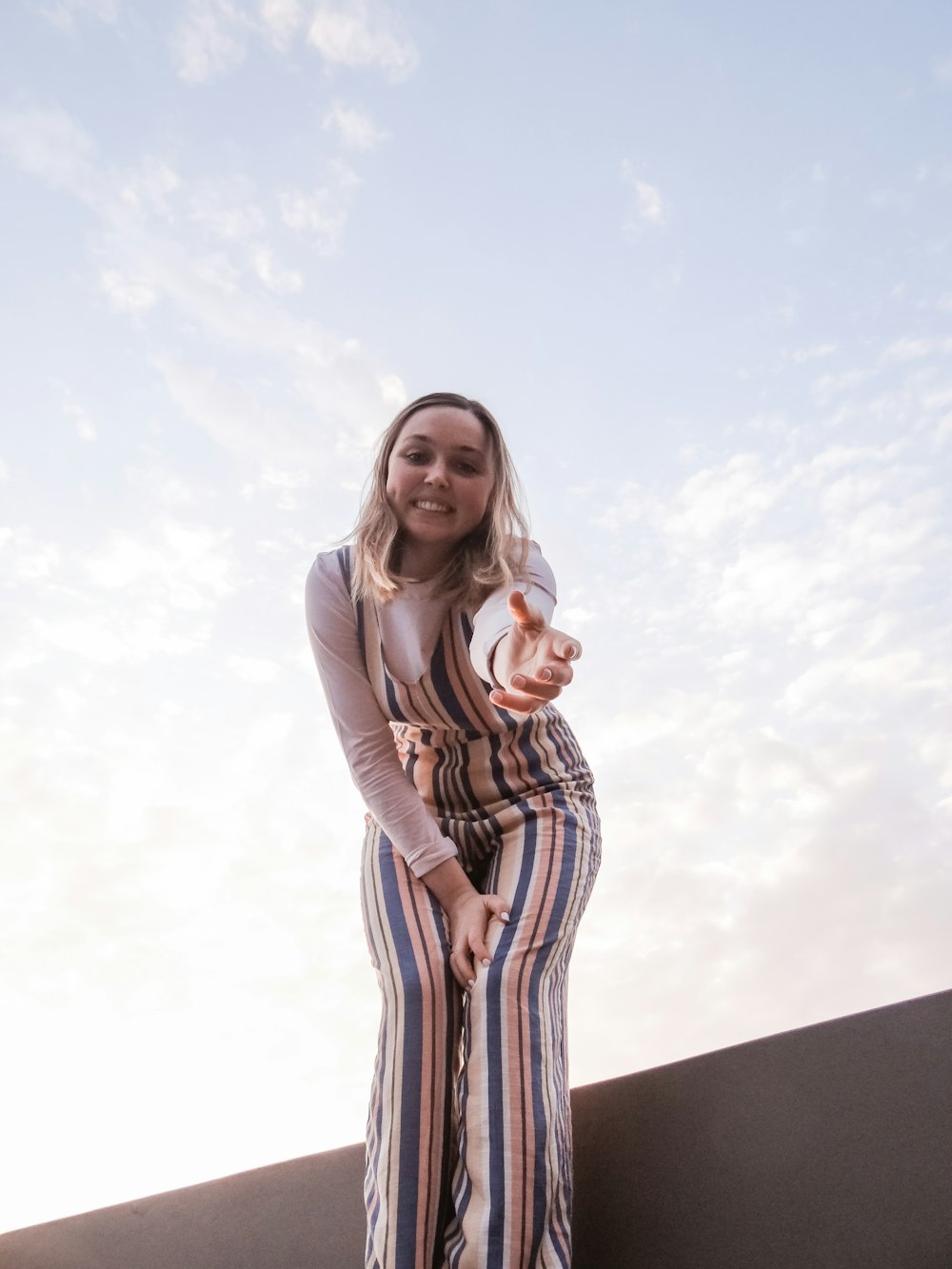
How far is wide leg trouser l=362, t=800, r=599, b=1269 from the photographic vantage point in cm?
104

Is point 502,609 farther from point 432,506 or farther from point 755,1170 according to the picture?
point 755,1170

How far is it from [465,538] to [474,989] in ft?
2.30

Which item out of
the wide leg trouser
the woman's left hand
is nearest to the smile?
the woman's left hand

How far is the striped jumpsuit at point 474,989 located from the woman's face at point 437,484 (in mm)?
118

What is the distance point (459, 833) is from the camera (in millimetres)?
1414

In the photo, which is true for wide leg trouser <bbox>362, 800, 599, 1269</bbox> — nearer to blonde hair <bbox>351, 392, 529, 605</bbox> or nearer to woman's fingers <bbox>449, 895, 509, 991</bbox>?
woman's fingers <bbox>449, 895, 509, 991</bbox>

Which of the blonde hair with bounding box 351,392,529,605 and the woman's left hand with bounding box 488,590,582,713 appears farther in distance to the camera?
the blonde hair with bounding box 351,392,529,605

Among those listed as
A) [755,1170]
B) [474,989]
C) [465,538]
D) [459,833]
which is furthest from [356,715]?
[755,1170]

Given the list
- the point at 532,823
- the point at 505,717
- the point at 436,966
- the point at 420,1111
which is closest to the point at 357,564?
the point at 505,717

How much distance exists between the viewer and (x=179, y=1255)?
1591 mm

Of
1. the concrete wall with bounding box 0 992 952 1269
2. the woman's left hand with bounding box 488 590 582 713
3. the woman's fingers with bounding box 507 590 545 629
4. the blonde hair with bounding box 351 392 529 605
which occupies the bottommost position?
the concrete wall with bounding box 0 992 952 1269

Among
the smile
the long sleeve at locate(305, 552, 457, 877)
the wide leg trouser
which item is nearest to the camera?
the wide leg trouser

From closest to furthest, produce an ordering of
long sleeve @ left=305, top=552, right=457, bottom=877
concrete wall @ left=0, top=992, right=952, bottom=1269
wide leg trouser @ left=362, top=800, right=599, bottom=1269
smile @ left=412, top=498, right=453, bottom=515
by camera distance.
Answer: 1. wide leg trouser @ left=362, top=800, right=599, bottom=1269
2. concrete wall @ left=0, top=992, right=952, bottom=1269
3. long sleeve @ left=305, top=552, right=457, bottom=877
4. smile @ left=412, top=498, right=453, bottom=515

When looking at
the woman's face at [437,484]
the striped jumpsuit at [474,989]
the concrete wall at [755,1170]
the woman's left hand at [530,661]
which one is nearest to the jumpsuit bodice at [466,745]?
the striped jumpsuit at [474,989]
